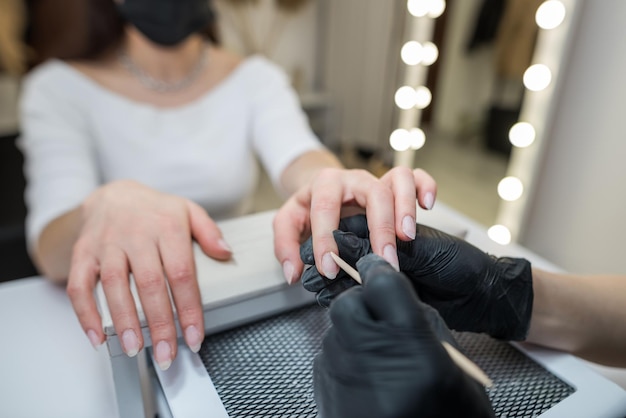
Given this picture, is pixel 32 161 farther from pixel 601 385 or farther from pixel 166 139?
pixel 601 385

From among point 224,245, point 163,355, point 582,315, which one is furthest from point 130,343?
point 582,315

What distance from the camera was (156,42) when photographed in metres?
0.95

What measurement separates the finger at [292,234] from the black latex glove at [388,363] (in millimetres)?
133

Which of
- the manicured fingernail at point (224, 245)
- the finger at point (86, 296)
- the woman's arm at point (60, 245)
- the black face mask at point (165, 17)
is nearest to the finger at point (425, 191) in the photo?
the manicured fingernail at point (224, 245)

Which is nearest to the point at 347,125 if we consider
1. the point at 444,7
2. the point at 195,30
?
the point at 444,7

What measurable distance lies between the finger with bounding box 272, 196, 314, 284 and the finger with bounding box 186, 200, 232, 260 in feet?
0.20

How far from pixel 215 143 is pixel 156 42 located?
27cm

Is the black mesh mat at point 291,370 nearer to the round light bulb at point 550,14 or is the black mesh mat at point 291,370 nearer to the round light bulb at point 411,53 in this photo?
the round light bulb at point 550,14

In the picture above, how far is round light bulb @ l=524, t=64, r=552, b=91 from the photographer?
0.81 meters

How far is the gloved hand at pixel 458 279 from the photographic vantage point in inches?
15.8

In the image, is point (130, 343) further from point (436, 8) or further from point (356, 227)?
point (436, 8)

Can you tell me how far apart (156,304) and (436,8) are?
1353 mm

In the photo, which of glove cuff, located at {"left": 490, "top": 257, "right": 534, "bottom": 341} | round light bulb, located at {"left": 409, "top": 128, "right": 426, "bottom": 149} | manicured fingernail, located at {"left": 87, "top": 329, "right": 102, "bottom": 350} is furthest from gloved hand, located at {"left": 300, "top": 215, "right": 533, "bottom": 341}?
round light bulb, located at {"left": 409, "top": 128, "right": 426, "bottom": 149}

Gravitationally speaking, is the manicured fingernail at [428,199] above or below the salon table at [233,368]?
above
